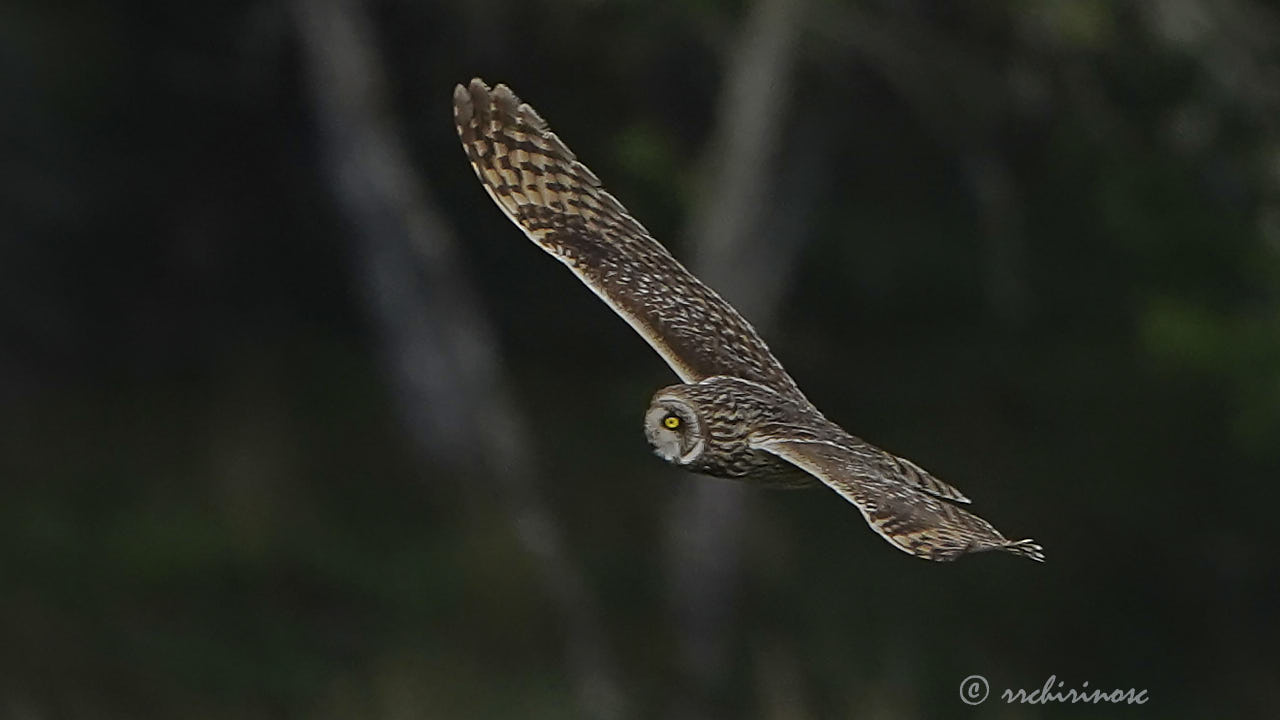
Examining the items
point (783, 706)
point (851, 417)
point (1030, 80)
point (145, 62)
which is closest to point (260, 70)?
point (145, 62)

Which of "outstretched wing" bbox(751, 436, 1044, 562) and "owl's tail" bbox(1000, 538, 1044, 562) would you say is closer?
"owl's tail" bbox(1000, 538, 1044, 562)

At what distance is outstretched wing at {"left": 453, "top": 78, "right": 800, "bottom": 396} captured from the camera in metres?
7.38

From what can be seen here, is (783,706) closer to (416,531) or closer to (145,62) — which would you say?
(416,531)

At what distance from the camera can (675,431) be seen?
22.0 feet

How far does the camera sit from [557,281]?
61.3ft

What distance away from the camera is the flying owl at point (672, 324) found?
659 cm

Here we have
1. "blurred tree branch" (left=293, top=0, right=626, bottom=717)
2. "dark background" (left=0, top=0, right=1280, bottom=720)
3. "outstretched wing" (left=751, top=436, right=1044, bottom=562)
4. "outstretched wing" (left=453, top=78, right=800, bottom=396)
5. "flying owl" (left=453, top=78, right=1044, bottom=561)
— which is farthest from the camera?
"blurred tree branch" (left=293, top=0, right=626, bottom=717)

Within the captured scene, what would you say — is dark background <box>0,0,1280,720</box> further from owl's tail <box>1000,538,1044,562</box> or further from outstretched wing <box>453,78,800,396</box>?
owl's tail <box>1000,538,1044,562</box>

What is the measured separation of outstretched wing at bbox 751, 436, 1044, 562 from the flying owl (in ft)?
0.04

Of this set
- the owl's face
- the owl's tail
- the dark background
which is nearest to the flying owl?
the owl's face

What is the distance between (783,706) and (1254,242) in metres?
2.73

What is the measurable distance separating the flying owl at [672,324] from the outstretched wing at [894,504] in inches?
0.5

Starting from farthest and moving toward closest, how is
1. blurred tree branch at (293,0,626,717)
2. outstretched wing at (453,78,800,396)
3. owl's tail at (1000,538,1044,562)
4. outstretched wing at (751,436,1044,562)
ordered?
blurred tree branch at (293,0,626,717), outstretched wing at (453,78,800,396), outstretched wing at (751,436,1044,562), owl's tail at (1000,538,1044,562)

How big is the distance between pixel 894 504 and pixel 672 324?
164cm
